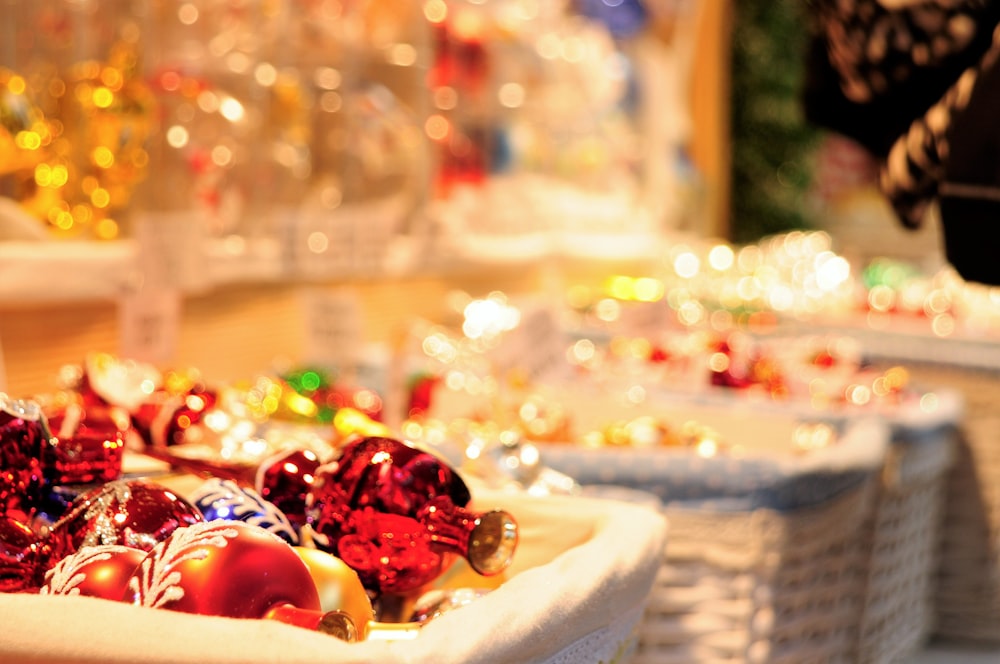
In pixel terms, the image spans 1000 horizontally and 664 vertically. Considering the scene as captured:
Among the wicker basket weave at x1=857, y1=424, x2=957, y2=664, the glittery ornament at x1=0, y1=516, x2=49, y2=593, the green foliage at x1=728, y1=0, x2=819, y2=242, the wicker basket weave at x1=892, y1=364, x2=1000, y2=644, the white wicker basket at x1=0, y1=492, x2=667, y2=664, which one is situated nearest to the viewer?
the white wicker basket at x1=0, y1=492, x2=667, y2=664

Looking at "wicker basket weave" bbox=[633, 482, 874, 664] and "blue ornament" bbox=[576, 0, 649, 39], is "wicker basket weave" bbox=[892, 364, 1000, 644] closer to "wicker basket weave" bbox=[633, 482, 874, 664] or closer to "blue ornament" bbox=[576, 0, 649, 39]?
"wicker basket weave" bbox=[633, 482, 874, 664]

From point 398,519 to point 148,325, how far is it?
772 millimetres

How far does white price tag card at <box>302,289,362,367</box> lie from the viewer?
159 cm

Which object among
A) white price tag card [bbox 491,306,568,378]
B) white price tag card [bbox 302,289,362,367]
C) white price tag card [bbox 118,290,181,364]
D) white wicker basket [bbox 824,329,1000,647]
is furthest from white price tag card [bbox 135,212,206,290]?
white wicker basket [bbox 824,329,1000,647]

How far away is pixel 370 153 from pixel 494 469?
99cm

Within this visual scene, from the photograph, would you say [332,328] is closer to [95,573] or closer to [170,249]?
[170,249]

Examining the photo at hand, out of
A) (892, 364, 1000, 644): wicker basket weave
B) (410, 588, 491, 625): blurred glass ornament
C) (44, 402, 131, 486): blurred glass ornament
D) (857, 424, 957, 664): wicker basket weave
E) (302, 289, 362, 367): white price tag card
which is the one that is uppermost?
(44, 402, 131, 486): blurred glass ornament

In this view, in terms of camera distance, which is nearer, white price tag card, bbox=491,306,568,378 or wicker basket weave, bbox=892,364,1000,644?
white price tag card, bbox=491,306,568,378

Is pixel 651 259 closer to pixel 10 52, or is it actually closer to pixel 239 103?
pixel 239 103

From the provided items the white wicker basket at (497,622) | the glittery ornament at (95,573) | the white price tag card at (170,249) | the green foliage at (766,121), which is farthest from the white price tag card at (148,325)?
the green foliage at (766,121)

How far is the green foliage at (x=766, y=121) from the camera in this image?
4.35 meters

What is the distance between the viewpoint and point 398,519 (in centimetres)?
69

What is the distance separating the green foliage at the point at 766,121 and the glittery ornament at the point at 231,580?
13.2 feet

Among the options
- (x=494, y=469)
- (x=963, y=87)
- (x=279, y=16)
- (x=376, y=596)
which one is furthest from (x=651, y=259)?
(x=376, y=596)
